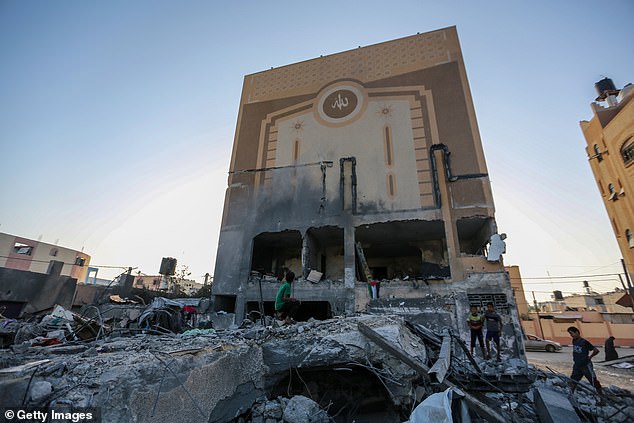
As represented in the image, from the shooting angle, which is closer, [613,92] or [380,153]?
[380,153]

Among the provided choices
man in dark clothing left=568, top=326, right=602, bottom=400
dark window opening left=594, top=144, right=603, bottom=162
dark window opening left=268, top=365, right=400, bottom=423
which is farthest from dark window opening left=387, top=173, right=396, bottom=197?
dark window opening left=594, top=144, right=603, bottom=162

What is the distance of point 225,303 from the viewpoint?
1423cm

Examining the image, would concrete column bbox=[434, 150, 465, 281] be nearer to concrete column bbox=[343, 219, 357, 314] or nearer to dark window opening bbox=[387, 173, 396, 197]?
dark window opening bbox=[387, 173, 396, 197]

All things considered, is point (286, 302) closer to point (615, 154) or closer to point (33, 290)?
point (33, 290)

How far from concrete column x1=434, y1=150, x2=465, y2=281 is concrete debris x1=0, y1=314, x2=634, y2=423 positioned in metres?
5.67

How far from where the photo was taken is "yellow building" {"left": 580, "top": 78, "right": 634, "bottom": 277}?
18.0m

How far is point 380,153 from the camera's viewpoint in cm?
1438

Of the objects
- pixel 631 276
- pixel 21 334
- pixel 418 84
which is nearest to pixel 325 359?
pixel 21 334

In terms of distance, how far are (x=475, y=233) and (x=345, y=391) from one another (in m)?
12.0

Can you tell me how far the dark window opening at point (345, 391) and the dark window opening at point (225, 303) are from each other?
10261mm

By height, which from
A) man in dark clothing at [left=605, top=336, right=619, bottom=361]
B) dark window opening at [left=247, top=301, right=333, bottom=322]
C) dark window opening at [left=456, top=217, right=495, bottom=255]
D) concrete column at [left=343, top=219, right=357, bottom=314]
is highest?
dark window opening at [left=456, top=217, right=495, bottom=255]

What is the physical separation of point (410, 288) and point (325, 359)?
819 centimetres

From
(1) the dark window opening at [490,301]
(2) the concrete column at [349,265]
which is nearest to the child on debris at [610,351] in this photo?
(1) the dark window opening at [490,301]

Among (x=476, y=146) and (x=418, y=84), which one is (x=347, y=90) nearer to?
(x=418, y=84)
